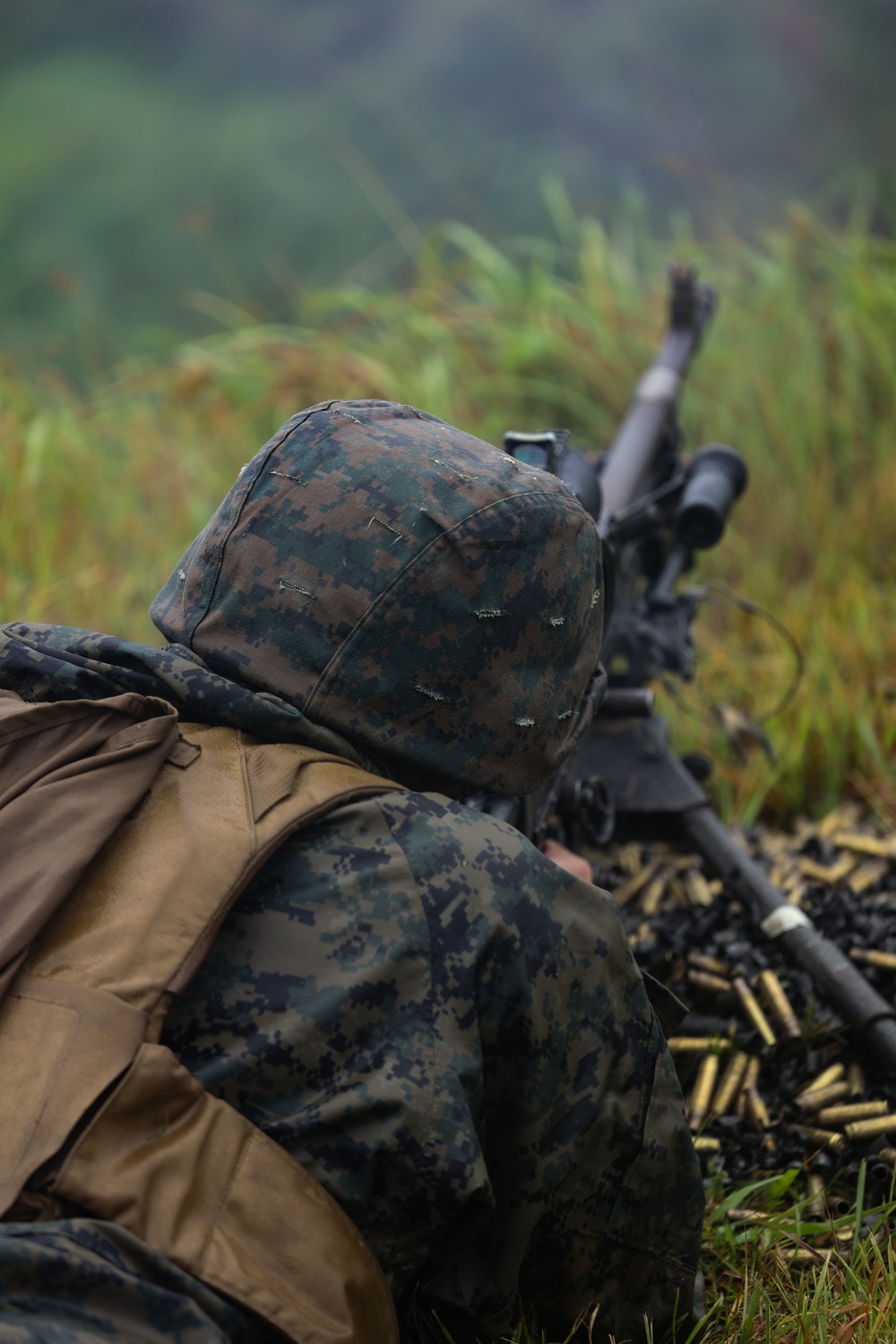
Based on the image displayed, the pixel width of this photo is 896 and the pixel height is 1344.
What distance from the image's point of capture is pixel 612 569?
2893mm

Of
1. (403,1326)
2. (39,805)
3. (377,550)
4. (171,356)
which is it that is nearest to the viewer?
(39,805)

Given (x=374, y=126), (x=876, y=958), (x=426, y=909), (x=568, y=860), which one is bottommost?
(x=876, y=958)

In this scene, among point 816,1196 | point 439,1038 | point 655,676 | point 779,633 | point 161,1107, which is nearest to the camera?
point 161,1107

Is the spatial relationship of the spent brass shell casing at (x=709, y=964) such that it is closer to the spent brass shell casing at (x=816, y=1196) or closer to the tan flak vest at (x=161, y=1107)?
the spent brass shell casing at (x=816, y=1196)

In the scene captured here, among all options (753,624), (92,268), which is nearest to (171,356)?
(92,268)

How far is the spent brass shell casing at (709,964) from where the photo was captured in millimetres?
3133

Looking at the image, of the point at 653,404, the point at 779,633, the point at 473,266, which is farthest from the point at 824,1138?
the point at 473,266

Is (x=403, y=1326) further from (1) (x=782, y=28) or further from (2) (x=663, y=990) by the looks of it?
(1) (x=782, y=28)

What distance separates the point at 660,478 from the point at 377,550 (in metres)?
2.26

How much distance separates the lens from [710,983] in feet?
10.1

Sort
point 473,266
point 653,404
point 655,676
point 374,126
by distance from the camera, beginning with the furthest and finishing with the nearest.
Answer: point 374,126
point 473,266
point 653,404
point 655,676

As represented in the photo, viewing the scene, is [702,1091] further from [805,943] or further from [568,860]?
[568,860]

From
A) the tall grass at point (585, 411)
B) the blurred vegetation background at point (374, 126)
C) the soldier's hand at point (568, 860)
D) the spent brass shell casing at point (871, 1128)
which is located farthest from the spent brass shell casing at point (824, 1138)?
the blurred vegetation background at point (374, 126)

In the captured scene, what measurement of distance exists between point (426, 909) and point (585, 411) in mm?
4785
